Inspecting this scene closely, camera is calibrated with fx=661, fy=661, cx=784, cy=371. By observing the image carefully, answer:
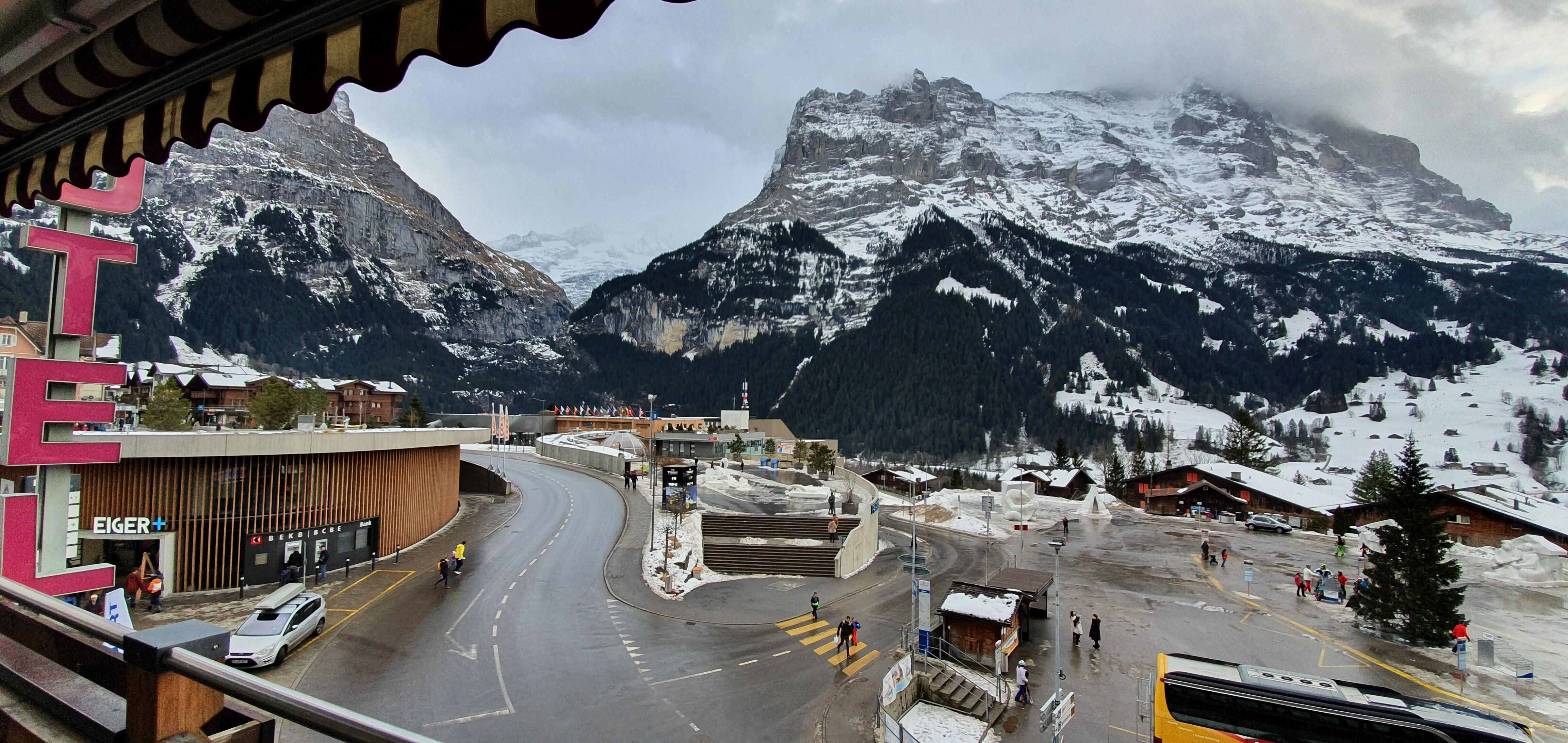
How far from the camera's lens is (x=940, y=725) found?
17734 millimetres

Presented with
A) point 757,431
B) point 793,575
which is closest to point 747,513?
point 793,575

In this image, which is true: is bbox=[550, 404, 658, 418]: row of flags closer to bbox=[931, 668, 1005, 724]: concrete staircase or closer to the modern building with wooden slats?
the modern building with wooden slats

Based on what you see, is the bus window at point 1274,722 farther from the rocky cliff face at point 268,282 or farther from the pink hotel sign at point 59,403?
the rocky cliff face at point 268,282

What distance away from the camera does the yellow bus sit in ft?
45.0

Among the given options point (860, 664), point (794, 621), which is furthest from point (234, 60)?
point (794, 621)

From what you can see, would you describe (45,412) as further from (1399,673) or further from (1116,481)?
(1116,481)

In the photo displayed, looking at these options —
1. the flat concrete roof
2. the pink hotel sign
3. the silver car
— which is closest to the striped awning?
the pink hotel sign

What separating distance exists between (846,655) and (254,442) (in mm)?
21916

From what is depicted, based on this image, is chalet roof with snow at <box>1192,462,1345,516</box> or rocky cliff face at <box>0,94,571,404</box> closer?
chalet roof with snow at <box>1192,462,1345,516</box>

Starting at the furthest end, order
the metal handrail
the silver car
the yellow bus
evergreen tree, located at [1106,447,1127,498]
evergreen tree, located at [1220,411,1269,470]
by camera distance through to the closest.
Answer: evergreen tree, located at [1220,411,1269,470]
evergreen tree, located at [1106,447,1127,498]
the silver car
the yellow bus
the metal handrail

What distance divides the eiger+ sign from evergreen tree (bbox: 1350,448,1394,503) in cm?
7612

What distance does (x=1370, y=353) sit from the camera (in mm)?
186875

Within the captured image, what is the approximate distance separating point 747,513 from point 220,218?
639ft

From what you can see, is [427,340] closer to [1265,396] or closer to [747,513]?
[747,513]
